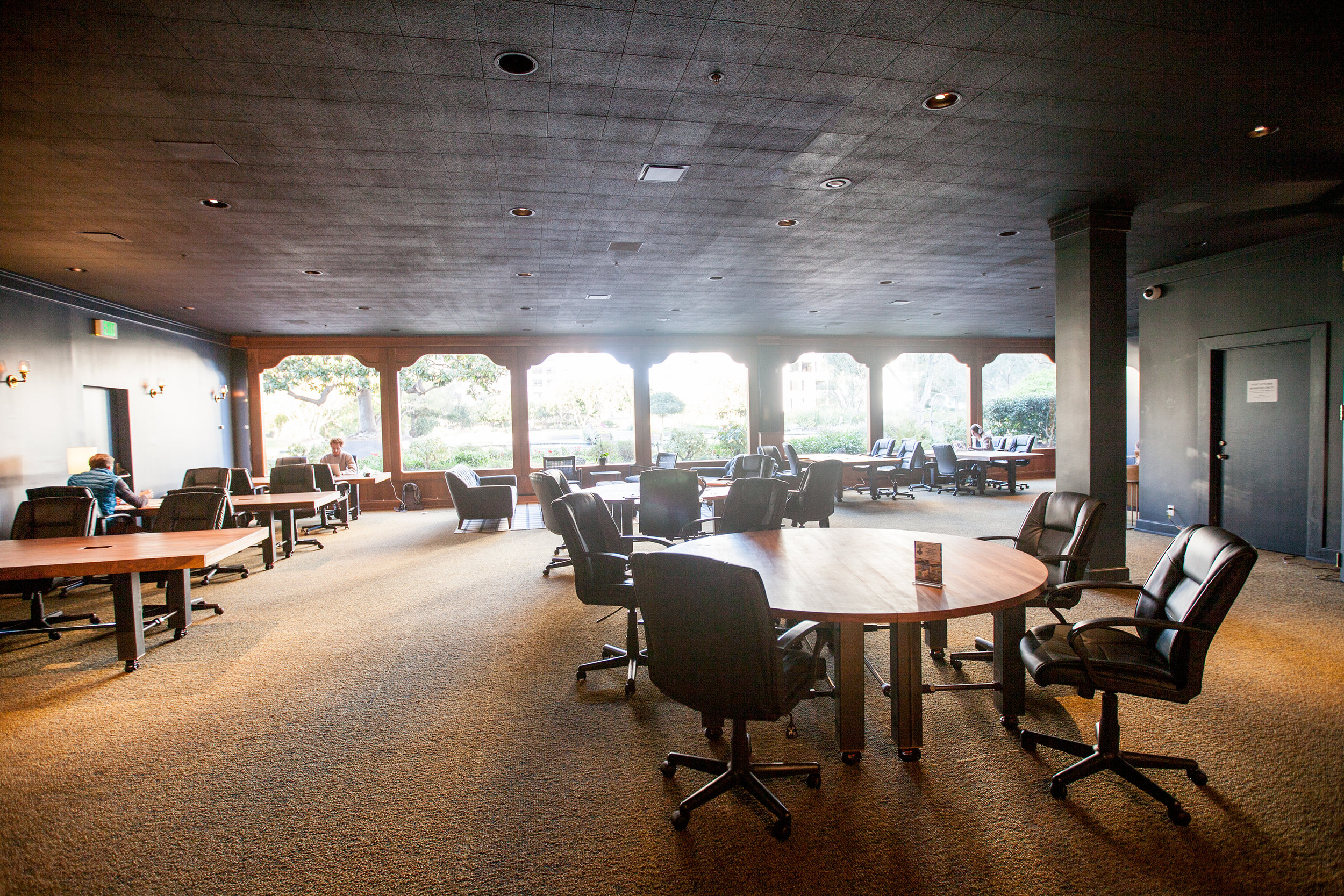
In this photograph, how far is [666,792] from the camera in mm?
2408

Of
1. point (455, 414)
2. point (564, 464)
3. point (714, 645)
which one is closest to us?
point (714, 645)

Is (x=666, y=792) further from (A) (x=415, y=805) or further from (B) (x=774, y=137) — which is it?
(B) (x=774, y=137)

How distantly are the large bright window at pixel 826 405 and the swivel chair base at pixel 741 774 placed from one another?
1086 cm

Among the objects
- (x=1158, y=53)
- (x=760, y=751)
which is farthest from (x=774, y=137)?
(x=760, y=751)

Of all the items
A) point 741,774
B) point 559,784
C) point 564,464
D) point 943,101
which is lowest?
point 559,784

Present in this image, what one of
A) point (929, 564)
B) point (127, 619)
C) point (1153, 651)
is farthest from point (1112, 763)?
point (127, 619)

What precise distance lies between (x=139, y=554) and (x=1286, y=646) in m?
6.74

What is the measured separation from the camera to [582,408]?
12.9 meters

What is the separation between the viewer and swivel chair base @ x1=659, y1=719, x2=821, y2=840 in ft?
7.11

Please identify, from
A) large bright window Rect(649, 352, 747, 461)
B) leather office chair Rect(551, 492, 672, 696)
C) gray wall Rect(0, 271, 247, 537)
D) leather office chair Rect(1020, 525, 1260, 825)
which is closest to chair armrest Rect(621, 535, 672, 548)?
leather office chair Rect(551, 492, 672, 696)

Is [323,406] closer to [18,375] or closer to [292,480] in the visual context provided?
[292,480]

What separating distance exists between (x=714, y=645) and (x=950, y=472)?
10628 millimetres

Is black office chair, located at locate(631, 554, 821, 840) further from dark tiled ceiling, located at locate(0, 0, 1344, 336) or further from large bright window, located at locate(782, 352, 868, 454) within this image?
large bright window, located at locate(782, 352, 868, 454)

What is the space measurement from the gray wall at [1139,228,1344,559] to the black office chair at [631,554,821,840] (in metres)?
6.61
